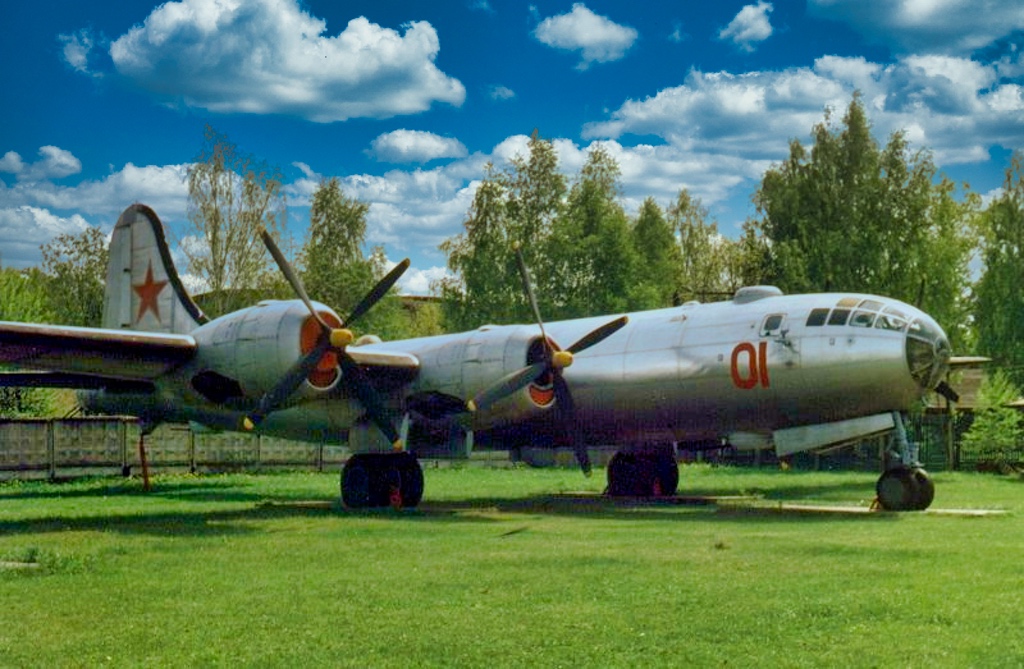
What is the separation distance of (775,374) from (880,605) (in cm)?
1054

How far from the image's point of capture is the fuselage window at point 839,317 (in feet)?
65.3

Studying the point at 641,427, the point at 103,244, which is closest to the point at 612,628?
the point at 641,427

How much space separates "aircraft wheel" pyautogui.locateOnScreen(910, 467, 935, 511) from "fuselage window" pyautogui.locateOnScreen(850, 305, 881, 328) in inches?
109

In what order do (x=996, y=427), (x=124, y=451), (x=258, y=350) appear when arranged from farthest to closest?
1. (x=996, y=427)
2. (x=124, y=451)
3. (x=258, y=350)

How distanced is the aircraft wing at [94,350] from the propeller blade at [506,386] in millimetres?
5290

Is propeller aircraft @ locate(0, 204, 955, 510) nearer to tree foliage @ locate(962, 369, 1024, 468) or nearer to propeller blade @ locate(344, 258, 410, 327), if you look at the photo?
propeller blade @ locate(344, 258, 410, 327)

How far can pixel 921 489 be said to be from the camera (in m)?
19.8

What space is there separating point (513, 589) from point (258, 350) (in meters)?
9.25

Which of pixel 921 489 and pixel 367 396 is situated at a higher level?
pixel 367 396

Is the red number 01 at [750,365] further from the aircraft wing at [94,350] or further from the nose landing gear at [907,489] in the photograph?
the aircraft wing at [94,350]

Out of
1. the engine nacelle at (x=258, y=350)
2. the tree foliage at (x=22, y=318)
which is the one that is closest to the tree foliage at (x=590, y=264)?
the tree foliage at (x=22, y=318)

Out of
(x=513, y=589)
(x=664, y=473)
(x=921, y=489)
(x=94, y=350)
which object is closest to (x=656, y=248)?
(x=664, y=473)

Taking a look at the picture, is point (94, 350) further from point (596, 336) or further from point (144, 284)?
point (596, 336)

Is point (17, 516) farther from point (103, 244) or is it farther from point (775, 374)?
point (103, 244)
